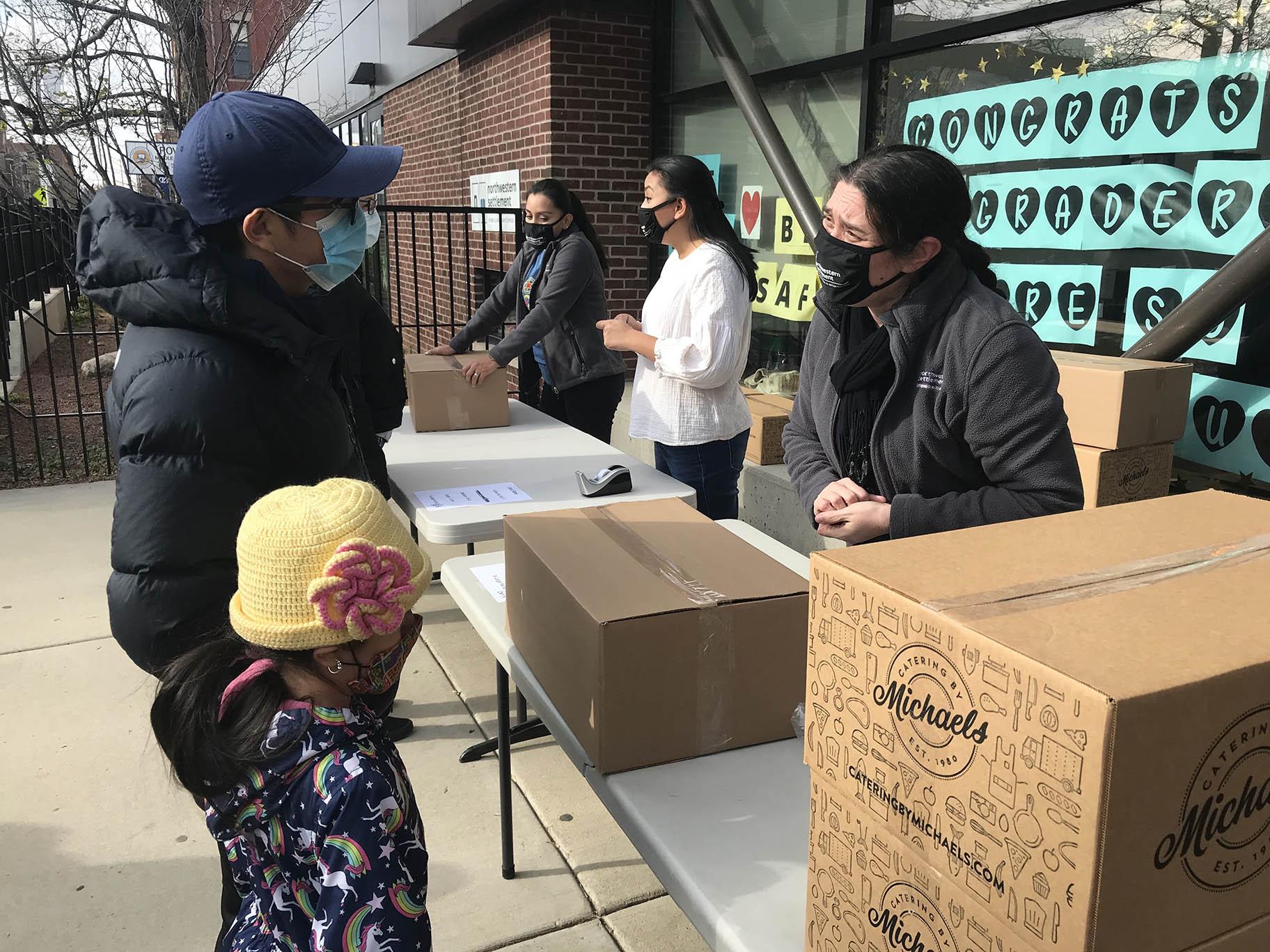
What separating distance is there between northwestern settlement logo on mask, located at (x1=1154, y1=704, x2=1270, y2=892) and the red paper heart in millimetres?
5655

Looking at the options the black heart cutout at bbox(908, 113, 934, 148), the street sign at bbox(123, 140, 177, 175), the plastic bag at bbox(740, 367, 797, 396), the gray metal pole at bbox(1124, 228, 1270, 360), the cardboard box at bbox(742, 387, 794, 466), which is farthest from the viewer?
the street sign at bbox(123, 140, 177, 175)

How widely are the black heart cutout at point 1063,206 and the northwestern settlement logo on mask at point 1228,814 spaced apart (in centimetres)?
380

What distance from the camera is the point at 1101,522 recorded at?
120cm

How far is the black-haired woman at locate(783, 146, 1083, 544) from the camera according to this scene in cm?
171

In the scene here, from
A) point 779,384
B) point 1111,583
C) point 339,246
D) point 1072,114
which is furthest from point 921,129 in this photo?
point 1111,583

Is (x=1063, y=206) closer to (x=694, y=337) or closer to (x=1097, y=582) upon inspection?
(x=694, y=337)

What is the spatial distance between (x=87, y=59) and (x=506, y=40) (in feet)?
10.4

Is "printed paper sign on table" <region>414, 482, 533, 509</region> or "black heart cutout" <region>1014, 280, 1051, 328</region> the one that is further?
"black heart cutout" <region>1014, 280, 1051, 328</region>

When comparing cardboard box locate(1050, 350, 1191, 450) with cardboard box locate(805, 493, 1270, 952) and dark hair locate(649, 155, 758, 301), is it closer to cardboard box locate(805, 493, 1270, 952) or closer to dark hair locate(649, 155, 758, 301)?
dark hair locate(649, 155, 758, 301)

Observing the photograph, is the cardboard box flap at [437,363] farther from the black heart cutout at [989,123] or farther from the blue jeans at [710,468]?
the black heart cutout at [989,123]

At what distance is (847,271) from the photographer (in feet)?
6.07

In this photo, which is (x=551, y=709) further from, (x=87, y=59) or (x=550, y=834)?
(x=87, y=59)

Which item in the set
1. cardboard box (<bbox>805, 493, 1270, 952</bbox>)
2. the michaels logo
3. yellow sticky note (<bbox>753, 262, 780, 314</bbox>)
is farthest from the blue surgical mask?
yellow sticky note (<bbox>753, 262, 780, 314</bbox>)

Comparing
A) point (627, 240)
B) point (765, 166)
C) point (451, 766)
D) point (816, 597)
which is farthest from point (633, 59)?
point (816, 597)
